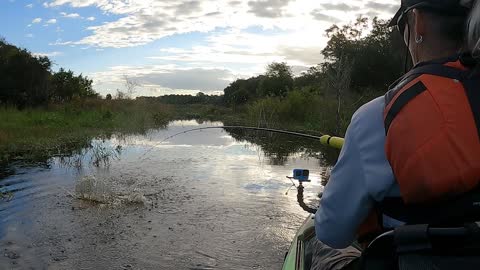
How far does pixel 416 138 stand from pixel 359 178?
26cm

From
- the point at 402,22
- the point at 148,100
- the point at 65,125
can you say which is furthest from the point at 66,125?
the point at 402,22

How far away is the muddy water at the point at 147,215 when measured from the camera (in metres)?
5.53

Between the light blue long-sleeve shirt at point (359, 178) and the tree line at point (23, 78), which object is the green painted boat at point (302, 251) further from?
the tree line at point (23, 78)

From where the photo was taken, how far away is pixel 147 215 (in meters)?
7.27

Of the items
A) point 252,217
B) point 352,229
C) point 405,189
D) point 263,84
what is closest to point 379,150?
point 405,189

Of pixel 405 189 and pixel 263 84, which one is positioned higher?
pixel 263 84

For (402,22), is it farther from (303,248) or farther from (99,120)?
(99,120)

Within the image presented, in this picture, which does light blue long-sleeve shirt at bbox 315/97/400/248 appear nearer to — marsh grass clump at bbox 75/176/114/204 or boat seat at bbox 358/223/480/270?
boat seat at bbox 358/223/480/270

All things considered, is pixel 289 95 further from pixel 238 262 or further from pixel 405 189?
pixel 405 189

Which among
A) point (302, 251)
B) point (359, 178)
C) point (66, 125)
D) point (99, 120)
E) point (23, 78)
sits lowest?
point (302, 251)

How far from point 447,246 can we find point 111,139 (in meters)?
17.2

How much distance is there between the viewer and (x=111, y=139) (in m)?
17.6

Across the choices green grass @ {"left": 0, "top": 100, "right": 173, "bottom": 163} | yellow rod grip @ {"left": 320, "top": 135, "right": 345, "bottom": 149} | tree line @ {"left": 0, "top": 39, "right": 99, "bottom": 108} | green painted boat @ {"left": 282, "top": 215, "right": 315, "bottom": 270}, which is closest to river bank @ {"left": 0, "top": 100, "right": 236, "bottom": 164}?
green grass @ {"left": 0, "top": 100, "right": 173, "bottom": 163}

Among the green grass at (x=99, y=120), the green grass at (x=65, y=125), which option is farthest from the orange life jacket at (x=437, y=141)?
the green grass at (x=65, y=125)
